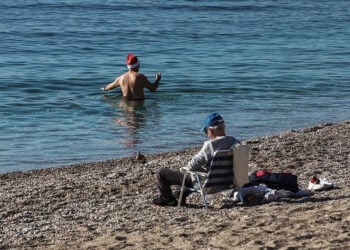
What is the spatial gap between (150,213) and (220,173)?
809 mm

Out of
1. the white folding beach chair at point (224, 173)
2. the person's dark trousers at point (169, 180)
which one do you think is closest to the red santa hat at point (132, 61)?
the person's dark trousers at point (169, 180)

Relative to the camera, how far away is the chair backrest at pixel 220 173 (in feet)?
28.4

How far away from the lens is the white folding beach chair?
8.70m

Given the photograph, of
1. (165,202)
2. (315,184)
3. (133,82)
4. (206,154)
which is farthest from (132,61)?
(206,154)

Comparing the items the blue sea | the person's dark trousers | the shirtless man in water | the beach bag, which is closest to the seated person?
the person's dark trousers

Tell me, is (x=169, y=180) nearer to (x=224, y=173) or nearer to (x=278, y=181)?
(x=224, y=173)

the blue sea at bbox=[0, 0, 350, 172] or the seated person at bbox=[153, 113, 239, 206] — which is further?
the blue sea at bbox=[0, 0, 350, 172]

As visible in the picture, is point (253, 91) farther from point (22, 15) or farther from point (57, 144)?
point (22, 15)

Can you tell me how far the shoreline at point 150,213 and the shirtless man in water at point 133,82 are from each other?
5.61m

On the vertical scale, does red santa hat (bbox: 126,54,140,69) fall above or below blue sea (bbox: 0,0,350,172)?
above

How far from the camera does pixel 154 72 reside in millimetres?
23172

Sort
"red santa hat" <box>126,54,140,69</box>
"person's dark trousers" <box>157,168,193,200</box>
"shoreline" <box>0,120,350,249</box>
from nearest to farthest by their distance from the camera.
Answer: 1. "shoreline" <box>0,120,350,249</box>
2. "person's dark trousers" <box>157,168,193,200</box>
3. "red santa hat" <box>126,54,140,69</box>

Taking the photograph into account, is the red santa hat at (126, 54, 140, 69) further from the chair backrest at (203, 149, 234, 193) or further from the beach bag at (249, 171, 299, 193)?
the chair backrest at (203, 149, 234, 193)

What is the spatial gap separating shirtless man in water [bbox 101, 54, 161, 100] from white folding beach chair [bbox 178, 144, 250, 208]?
881 cm
